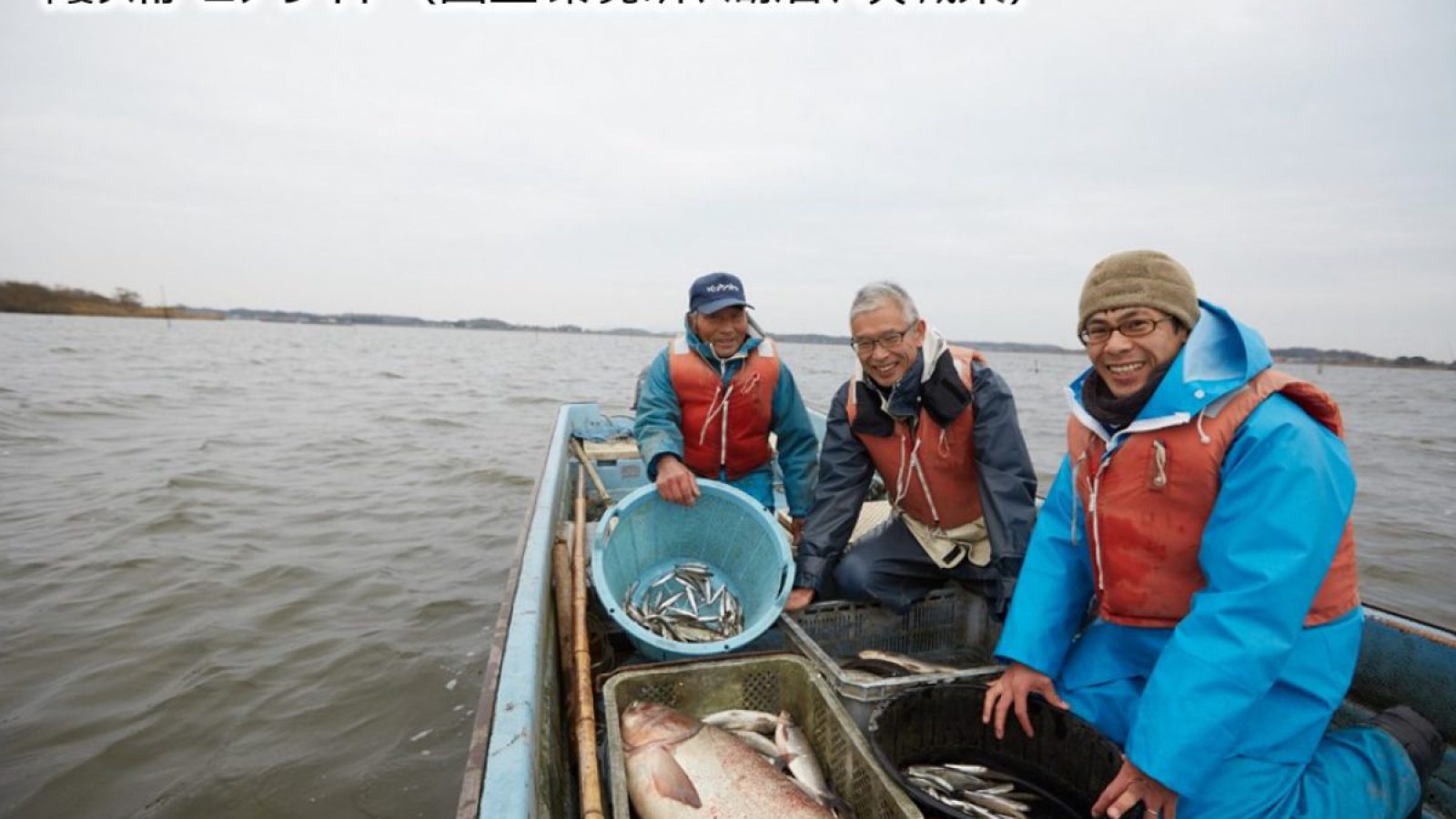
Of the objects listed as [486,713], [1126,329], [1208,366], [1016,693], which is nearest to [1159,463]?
[1208,366]

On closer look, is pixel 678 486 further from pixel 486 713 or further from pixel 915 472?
pixel 486 713

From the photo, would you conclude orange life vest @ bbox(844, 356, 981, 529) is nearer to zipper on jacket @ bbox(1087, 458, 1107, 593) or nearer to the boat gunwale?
zipper on jacket @ bbox(1087, 458, 1107, 593)

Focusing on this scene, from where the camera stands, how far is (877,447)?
379cm

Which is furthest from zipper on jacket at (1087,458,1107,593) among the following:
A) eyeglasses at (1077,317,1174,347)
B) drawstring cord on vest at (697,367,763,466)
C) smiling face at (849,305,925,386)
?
drawstring cord on vest at (697,367,763,466)

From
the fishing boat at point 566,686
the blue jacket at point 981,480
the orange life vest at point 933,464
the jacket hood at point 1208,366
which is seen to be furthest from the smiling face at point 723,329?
the jacket hood at point 1208,366

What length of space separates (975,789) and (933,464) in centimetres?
162

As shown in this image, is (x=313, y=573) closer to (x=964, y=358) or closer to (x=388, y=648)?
(x=388, y=648)

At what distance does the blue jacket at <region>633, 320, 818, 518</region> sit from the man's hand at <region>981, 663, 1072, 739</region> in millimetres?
2223

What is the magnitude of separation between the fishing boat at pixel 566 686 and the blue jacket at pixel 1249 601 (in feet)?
3.48

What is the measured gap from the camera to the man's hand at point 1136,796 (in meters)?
2.08

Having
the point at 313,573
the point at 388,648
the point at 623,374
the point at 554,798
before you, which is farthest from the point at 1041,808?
the point at 623,374

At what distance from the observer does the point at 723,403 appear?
187 inches

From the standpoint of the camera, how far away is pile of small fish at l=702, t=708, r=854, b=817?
236 centimetres

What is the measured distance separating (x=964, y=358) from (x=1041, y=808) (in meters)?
2.09
